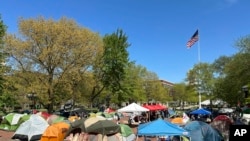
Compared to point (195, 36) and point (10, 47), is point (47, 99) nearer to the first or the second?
point (10, 47)

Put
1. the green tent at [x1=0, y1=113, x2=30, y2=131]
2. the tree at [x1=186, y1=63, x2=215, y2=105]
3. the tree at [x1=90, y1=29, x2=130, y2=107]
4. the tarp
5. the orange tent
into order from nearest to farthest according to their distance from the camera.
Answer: the orange tent < the tarp < the green tent at [x1=0, y1=113, x2=30, y2=131] < the tree at [x1=90, y1=29, x2=130, y2=107] < the tree at [x1=186, y1=63, x2=215, y2=105]

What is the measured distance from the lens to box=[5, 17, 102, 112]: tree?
42.5 m

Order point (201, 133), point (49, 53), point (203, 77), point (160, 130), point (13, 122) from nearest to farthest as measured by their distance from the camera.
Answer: point (160, 130)
point (201, 133)
point (13, 122)
point (49, 53)
point (203, 77)

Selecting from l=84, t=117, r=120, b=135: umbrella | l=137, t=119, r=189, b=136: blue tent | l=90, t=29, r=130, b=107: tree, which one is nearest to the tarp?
l=84, t=117, r=120, b=135: umbrella

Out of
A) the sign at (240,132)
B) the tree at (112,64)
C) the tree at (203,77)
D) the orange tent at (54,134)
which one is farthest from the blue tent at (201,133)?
the tree at (203,77)

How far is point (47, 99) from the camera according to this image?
43.5m

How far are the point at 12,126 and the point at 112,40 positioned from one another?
27.0 meters

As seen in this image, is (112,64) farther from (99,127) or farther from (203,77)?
(99,127)

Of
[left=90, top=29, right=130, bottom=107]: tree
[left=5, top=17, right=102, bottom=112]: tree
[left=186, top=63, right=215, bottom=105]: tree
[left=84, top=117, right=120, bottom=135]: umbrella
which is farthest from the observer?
[left=186, top=63, right=215, bottom=105]: tree

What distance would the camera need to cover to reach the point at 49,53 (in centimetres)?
4325

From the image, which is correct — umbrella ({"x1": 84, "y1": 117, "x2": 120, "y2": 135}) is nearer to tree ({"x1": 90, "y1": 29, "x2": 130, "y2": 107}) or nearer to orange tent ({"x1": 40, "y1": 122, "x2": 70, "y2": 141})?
orange tent ({"x1": 40, "y1": 122, "x2": 70, "y2": 141})

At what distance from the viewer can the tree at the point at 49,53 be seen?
42.5 meters

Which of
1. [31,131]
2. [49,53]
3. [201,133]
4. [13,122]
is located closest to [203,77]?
[49,53]

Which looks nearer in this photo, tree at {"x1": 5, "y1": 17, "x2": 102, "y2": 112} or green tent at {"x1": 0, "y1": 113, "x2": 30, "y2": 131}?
green tent at {"x1": 0, "y1": 113, "x2": 30, "y2": 131}
